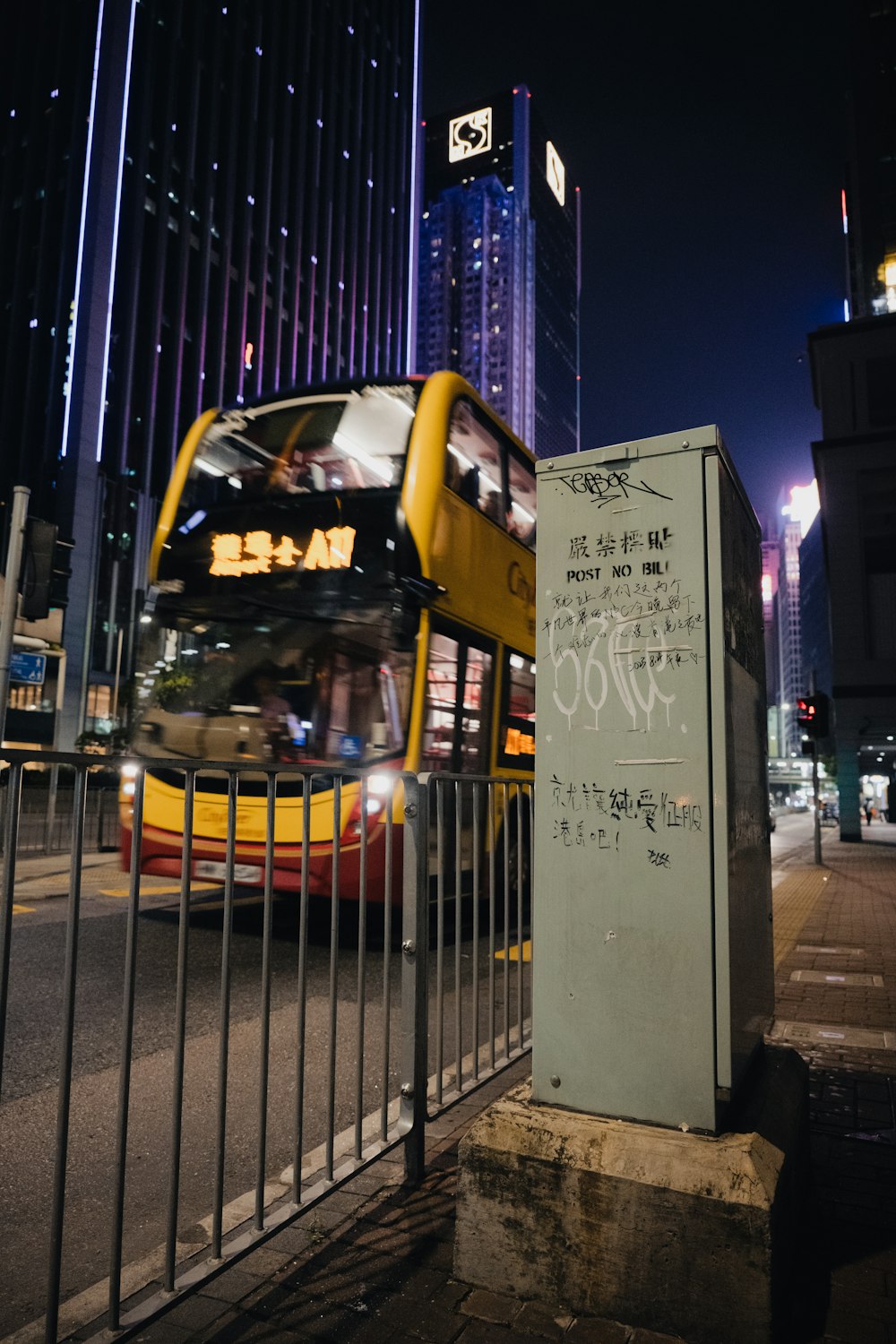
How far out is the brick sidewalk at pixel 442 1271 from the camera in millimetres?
2072

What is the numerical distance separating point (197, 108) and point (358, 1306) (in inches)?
3038

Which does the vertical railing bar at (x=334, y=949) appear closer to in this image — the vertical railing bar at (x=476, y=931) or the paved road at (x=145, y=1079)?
the paved road at (x=145, y=1079)

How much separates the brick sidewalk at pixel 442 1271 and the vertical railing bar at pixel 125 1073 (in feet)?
0.56

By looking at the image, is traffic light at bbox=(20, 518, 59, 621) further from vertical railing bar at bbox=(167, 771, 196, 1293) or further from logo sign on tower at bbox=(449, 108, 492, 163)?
logo sign on tower at bbox=(449, 108, 492, 163)

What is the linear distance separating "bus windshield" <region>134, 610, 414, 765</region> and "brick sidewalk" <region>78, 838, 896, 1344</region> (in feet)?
11.9

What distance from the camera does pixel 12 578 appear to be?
1004 centimetres

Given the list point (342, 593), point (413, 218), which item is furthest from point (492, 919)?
point (413, 218)

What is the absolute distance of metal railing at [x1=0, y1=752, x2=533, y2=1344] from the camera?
6.93 feet

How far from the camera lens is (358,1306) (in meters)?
2.17

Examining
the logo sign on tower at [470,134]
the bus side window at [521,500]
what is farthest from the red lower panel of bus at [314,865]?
the logo sign on tower at [470,134]

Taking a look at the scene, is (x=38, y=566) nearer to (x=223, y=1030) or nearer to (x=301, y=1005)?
(x=301, y=1005)

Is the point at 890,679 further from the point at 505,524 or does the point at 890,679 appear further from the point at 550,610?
the point at 550,610

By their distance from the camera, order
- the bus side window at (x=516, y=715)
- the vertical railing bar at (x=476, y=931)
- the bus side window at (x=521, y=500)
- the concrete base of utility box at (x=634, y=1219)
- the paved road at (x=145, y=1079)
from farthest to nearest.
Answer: the bus side window at (x=521, y=500), the bus side window at (x=516, y=715), the vertical railing bar at (x=476, y=931), the paved road at (x=145, y=1079), the concrete base of utility box at (x=634, y=1219)

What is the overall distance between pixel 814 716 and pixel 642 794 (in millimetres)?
15710
